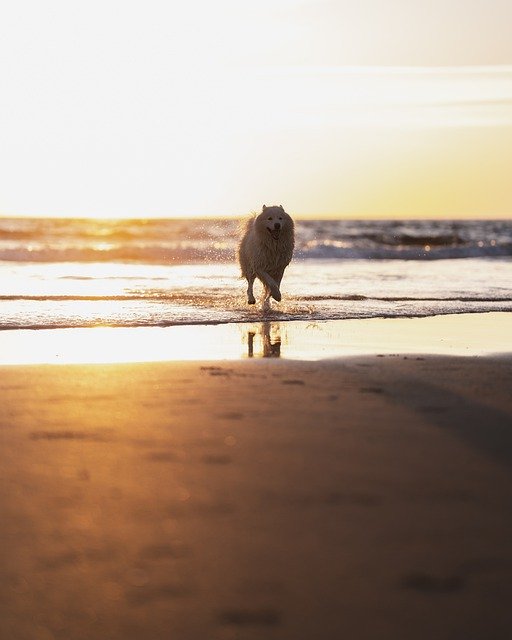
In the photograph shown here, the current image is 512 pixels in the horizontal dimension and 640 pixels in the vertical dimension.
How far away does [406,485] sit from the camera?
146 inches

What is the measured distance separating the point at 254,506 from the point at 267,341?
16.8ft

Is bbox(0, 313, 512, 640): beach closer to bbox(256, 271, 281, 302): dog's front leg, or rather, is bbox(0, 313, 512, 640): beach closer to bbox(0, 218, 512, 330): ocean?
bbox(0, 218, 512, 330): ocean

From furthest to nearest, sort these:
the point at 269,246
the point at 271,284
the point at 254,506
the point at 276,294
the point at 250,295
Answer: the point at 250,295
the point at 269,246
the point at 271,284
the point at 276,294
the point at 254,506

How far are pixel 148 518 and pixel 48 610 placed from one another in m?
0.72

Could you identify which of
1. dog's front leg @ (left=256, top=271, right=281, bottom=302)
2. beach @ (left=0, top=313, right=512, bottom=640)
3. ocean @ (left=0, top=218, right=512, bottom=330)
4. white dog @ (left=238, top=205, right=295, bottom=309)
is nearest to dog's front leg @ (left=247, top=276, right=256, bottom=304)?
white dog @ (left=238, top=205, right=295, bottom=309)

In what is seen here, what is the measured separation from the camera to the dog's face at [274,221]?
12051 millimetres

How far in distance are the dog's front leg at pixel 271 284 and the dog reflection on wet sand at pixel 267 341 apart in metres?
1.55

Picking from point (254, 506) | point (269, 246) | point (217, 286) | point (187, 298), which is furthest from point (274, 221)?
point (254, 506)

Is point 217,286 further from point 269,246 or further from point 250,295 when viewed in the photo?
point 269,246

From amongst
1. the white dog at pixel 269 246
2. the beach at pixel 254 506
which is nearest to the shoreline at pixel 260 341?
the beach at pixel 254 506

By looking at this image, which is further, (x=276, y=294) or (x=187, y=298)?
(x=187, y=298)

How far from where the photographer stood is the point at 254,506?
11.3ft

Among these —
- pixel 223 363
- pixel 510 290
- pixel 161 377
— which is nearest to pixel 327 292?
pixel 510 290

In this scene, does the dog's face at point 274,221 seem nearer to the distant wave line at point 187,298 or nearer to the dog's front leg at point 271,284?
the dog's front leg at point 271,284
